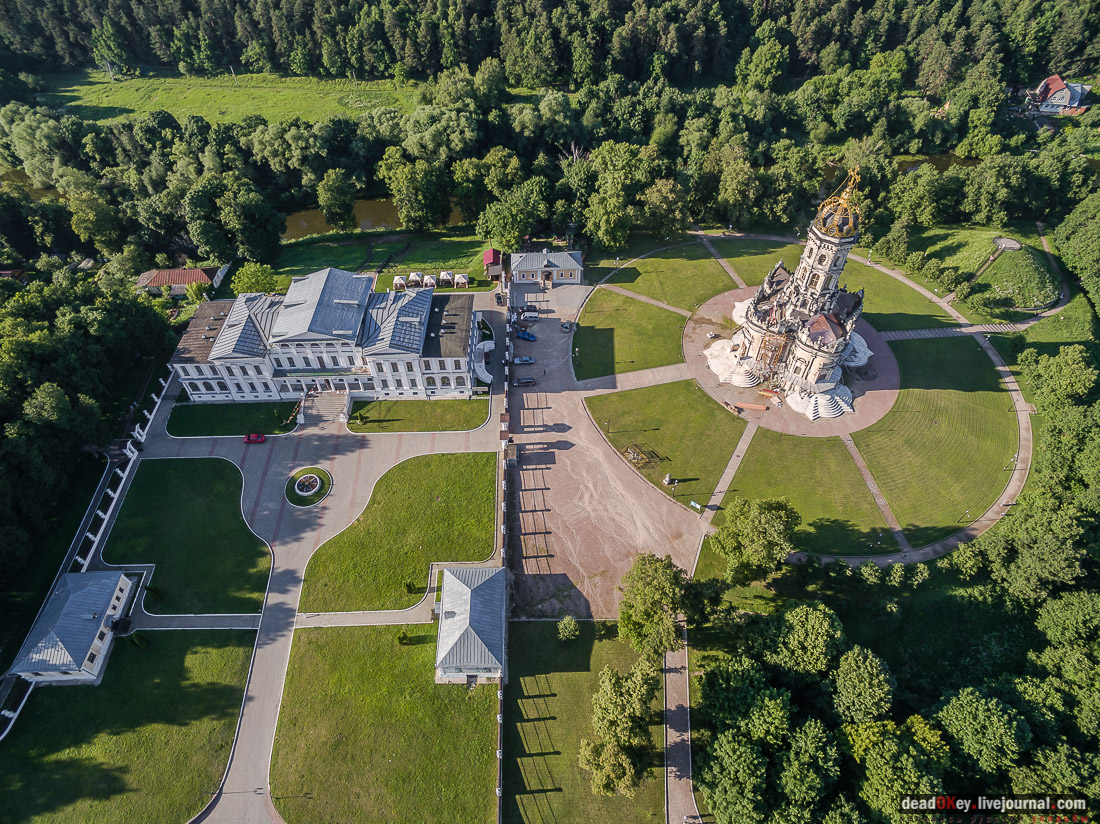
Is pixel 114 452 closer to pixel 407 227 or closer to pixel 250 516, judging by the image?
pixel 250 516

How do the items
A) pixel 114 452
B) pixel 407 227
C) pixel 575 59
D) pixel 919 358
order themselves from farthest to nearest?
pixel 575 59 → pixel 407 227 → pixel 919 358 → pixel 114 452

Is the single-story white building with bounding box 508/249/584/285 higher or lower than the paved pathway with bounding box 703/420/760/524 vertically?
higher

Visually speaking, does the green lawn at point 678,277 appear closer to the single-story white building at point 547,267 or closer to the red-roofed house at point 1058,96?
the single-story white building at point 547,267

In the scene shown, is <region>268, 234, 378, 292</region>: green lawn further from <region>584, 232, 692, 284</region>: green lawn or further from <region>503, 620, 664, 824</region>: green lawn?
<region>503, 620, 664, 824</region>: green lawn

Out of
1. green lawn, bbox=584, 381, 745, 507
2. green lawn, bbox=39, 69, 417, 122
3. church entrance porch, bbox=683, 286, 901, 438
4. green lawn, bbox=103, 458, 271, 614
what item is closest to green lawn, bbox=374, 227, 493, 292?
green lawn, bbox=584, 381, 745, 507

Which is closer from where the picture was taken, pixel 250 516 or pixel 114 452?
pixel 250 516

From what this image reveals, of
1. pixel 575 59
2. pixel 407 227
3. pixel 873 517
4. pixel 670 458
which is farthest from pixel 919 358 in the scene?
pixel 575 59
